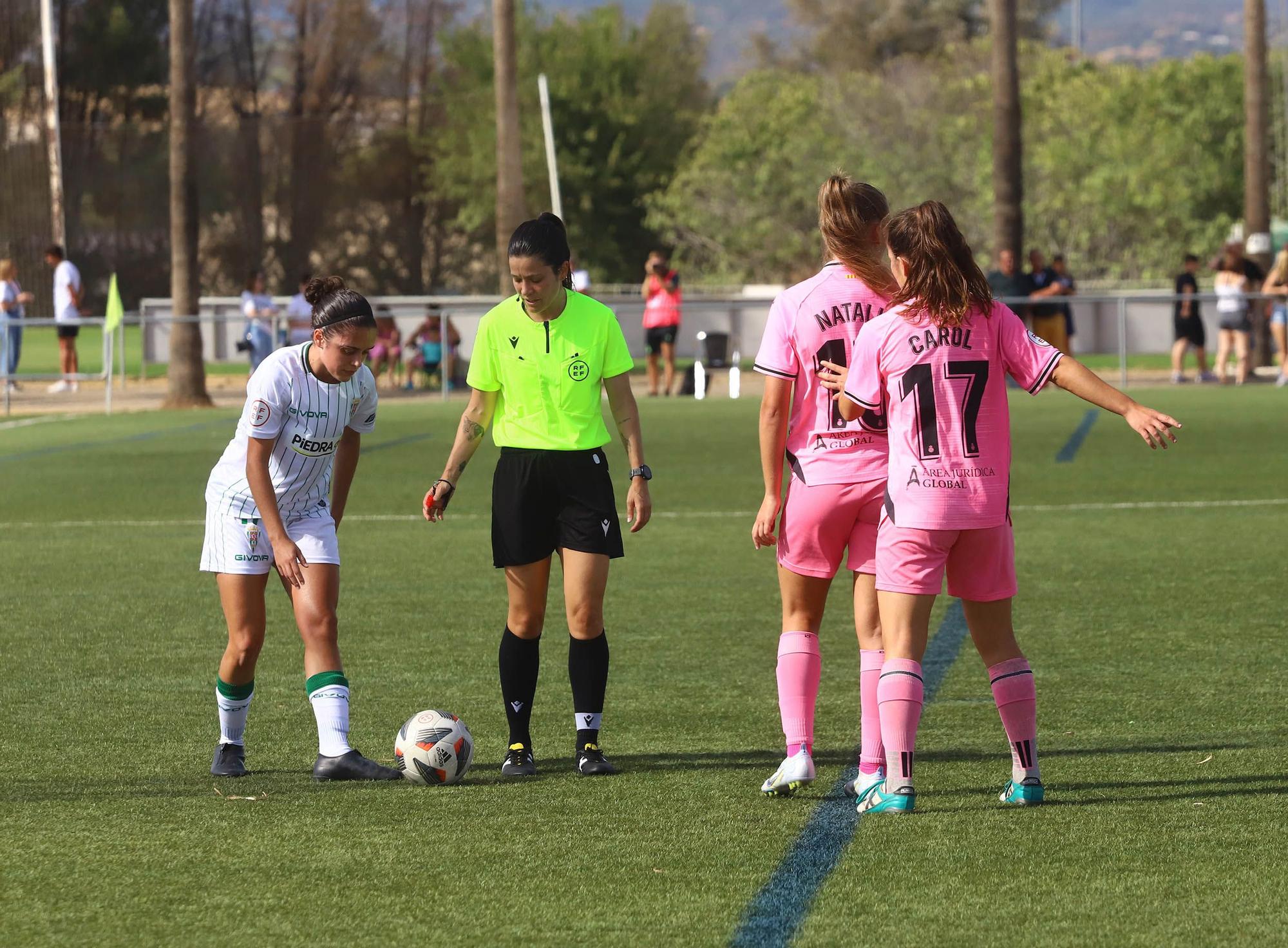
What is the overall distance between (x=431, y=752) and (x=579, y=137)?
195 feet

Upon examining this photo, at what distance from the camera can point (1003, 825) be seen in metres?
5.34

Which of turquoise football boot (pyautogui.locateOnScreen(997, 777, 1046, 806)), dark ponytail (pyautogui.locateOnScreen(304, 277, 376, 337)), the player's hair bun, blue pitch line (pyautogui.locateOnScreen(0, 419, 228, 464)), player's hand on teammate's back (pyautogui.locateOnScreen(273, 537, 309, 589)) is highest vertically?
the player's hair bun

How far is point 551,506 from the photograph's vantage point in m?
6.16

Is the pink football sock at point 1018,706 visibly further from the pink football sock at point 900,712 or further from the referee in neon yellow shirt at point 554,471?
the referee in neon yellow shirt at point 554,471

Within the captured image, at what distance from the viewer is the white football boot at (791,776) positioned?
5730 mm

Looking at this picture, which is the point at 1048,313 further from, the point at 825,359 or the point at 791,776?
the point at 791,776

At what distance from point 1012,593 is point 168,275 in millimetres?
45767

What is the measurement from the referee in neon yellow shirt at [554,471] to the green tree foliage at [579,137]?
56.2 metres

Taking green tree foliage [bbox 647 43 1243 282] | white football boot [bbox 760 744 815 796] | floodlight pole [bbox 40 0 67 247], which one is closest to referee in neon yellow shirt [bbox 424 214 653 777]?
white football boot [bbox 760 744 815 796]

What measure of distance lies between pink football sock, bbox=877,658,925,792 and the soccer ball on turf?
1.42 metres

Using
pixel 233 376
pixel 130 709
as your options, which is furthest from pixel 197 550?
pixel 233 376

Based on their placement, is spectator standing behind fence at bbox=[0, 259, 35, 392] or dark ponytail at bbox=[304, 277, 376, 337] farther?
spectator standing behind fence at bbox=[0, 259, 35, 392]

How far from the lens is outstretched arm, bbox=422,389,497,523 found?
20.4 feet

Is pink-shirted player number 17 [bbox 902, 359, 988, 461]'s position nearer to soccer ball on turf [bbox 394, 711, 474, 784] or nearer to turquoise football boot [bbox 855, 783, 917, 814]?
turquoise football boot [bbox 855, 783, 917, 814]
